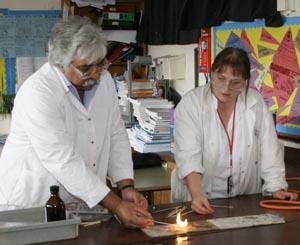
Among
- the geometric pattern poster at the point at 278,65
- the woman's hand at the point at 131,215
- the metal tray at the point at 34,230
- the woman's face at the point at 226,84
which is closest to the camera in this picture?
the metal tray at the point at 34,230

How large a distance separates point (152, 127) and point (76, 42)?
1838mm

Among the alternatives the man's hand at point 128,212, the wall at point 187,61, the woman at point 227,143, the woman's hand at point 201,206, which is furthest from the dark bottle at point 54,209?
the wall at point 187,61

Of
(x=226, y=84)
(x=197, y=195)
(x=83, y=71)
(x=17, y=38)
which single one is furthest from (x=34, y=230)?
(x=17, y=38)

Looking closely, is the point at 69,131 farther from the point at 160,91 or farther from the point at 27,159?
the point at 160,91

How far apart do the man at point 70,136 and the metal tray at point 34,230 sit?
147 mm

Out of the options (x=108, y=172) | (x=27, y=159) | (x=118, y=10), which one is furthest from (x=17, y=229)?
(x=118, y=10)

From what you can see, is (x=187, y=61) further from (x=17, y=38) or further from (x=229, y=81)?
(x=229, y=81)

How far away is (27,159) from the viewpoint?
6.31ft

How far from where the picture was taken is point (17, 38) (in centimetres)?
436

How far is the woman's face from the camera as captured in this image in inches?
83.7

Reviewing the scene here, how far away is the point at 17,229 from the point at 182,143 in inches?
35.0

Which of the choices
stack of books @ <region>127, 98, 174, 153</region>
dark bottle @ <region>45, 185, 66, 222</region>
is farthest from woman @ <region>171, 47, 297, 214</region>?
stack of books @ <region>127, 98, 174, 153</region>

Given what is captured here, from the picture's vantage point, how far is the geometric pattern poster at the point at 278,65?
2.82 m

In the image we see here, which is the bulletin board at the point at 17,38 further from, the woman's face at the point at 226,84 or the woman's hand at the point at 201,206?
the woman's hand at the point at 201,206
